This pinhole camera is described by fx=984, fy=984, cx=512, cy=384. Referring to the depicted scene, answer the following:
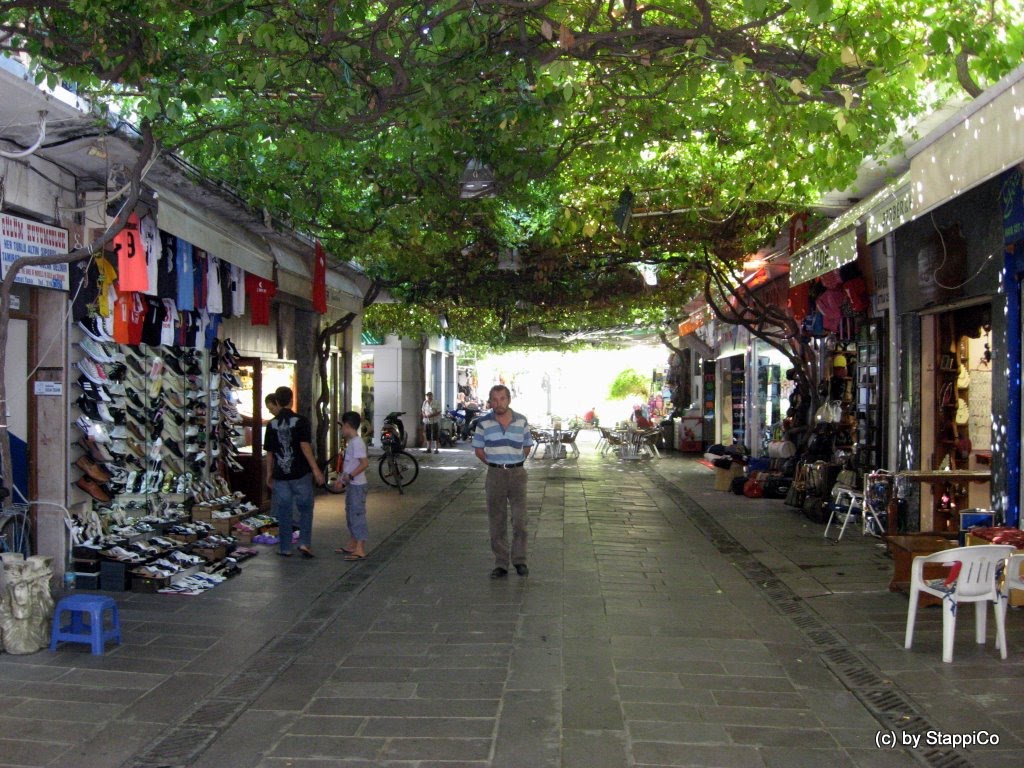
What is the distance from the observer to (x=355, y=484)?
31.3ft

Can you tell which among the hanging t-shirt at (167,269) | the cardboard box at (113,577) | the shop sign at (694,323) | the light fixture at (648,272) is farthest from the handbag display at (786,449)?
the cardboard box at (113,577)

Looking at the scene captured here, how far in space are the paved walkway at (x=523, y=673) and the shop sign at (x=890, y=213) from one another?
3.01m

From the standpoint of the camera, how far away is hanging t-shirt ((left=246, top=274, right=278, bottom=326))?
12.0m

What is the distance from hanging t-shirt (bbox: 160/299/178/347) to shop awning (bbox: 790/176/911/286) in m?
6.56

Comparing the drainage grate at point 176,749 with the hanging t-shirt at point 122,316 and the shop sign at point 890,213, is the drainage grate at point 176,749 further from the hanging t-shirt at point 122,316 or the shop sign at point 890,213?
the shop sign at point 890,213

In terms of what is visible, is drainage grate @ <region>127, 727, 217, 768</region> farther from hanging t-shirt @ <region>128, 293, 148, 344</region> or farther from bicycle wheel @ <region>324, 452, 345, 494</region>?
bicycle wheel @ <region>324, 452, 345, 494</region>

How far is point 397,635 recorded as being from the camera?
21.7 feet

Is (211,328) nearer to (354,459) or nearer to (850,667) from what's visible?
(354,459)

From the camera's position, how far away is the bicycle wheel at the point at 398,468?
16047mm

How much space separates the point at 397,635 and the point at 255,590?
199 centimetres

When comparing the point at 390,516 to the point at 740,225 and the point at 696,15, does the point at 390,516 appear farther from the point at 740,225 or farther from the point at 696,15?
the point at 696,15

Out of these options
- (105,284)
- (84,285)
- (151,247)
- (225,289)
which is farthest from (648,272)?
(84,285)

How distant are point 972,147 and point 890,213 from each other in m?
2.12

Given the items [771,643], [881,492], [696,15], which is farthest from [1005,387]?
A: [696,15]
